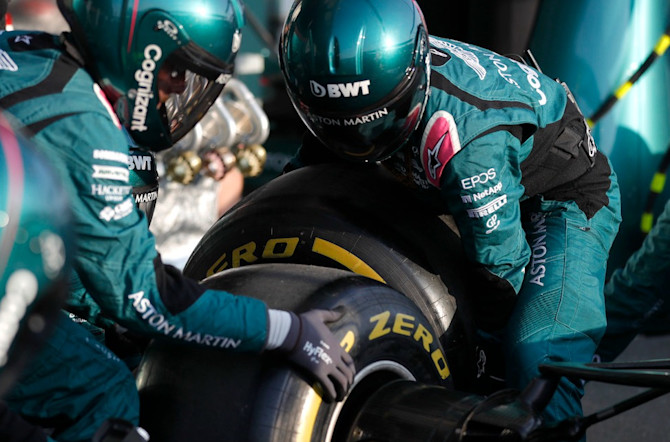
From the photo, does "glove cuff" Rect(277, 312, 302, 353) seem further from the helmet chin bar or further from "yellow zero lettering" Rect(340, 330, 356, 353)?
the helmet chin bar

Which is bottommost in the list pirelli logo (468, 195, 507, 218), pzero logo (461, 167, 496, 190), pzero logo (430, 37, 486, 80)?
pirelli logo (468, 195, 507, 218)

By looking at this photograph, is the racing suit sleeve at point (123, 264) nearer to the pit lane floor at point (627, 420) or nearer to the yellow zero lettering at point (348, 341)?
the yellow zero lettering at point (348, 341)

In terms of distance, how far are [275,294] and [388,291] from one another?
34 cm

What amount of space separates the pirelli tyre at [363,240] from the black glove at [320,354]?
57 centimetres

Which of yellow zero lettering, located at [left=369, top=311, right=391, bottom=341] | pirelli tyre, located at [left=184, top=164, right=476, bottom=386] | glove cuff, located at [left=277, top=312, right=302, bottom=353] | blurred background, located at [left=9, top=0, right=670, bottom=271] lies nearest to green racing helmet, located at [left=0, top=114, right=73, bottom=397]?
glove cuff, located at [left=277, top=312, right=302, bottom=353]

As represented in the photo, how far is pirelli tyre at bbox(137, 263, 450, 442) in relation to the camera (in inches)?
86.5

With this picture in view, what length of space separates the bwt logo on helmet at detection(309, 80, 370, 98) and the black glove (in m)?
0.77

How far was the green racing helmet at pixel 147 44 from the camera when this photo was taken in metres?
2.23

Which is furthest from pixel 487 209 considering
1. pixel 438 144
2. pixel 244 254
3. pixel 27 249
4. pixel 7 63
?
pixel 27 249

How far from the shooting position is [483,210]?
2779 millimetres

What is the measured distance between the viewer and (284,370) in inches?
87.7

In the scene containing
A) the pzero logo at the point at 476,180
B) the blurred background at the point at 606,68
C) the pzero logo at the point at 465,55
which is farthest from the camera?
the blurred background at the point at 606,68

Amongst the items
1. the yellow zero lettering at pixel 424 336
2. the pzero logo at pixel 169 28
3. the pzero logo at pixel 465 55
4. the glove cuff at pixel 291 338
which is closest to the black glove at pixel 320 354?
the glove cuff at pixel 291 338

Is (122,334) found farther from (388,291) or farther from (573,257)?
(573,257)
